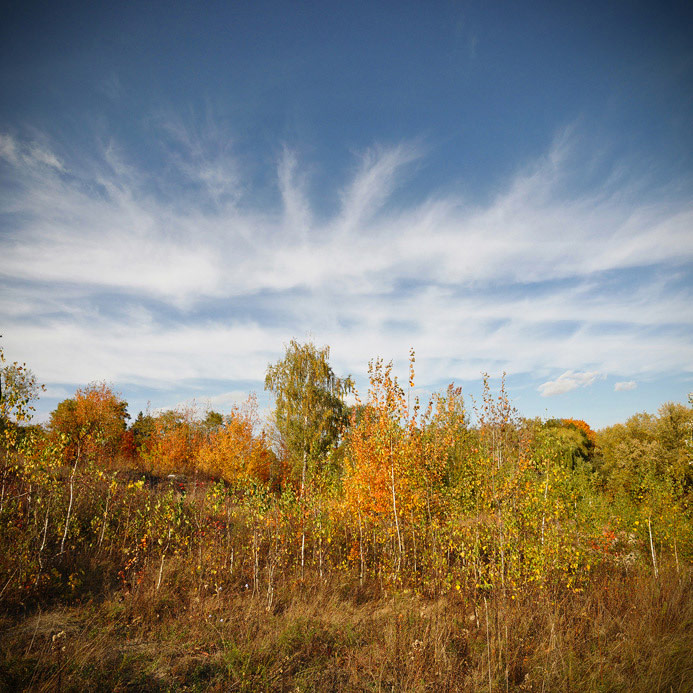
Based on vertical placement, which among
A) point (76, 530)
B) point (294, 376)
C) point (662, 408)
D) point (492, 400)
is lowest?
point (76, 530)

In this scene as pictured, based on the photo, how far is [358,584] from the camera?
8328mm

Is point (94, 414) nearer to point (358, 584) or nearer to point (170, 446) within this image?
point (170, 446)

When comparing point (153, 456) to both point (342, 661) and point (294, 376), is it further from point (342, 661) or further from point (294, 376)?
point (342, 661)

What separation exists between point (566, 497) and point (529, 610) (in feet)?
14.1

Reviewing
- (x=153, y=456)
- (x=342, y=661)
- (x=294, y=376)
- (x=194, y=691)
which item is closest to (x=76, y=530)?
(x=194, y=691)

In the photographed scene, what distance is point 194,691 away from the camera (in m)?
4.24

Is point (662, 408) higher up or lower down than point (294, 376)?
lower down

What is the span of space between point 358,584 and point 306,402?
17.9 meters

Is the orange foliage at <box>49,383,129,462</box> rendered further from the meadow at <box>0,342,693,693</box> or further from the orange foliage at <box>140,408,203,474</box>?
the meadow at <box>0,342,693,693</box>

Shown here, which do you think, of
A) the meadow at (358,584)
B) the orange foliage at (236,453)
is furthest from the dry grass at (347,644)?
the orange foliage at (236,453)

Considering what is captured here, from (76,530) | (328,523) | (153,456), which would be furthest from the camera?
(153,456)

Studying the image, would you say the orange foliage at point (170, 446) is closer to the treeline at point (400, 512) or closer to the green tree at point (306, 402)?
the green tree at point (306, 402)

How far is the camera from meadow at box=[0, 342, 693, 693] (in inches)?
185

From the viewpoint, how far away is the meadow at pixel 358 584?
185 inches
